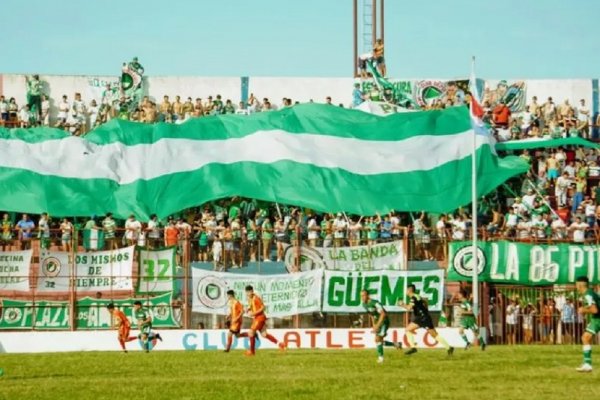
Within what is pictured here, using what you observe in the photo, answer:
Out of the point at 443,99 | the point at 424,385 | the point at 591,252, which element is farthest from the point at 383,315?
the point at 443,99

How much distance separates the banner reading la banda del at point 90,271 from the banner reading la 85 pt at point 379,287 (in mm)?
6354

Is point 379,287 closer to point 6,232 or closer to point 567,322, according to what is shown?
point 567,322

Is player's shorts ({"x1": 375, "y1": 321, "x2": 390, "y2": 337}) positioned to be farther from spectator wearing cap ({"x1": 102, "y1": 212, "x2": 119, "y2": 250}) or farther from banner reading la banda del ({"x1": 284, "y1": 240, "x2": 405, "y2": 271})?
spectator wearing cap ({"x1": 102, "y1": 212, "x2": 119, "y2": 250})

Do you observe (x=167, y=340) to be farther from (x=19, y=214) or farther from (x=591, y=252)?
(x=591, y=252)

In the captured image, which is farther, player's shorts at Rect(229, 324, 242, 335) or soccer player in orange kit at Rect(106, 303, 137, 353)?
soccer player in orange kit at Rect(106, 303, 137, 353)

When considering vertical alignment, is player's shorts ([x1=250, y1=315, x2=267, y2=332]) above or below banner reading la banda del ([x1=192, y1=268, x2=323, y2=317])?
below

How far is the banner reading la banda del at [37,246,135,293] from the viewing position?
41.0 m

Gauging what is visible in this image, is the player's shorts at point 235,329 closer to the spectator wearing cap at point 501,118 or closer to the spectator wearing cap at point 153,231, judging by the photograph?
the spectator wearing cap at point 153,231

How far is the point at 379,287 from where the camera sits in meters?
42.2

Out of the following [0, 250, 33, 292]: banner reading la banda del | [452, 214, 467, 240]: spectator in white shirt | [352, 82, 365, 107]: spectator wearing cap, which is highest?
[352, 82, 365, 107]: spectator wearing cap

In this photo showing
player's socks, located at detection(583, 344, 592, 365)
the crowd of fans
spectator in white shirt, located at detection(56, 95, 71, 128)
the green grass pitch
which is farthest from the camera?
spectator in white shirt, located at detection(56, 95, 71, 128)

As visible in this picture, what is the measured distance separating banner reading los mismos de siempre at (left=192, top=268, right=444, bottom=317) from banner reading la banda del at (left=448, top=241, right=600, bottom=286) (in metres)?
1.87

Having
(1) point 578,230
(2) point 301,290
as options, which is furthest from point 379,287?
(1) point 578,230

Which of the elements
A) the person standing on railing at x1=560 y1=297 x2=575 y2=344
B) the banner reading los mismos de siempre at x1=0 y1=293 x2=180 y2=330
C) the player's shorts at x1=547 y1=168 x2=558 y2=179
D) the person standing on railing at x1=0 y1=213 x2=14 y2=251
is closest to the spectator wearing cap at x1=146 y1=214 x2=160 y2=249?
the banner reading los mismos de siempre at x1=0 y1=293 x2=180 y2=330
